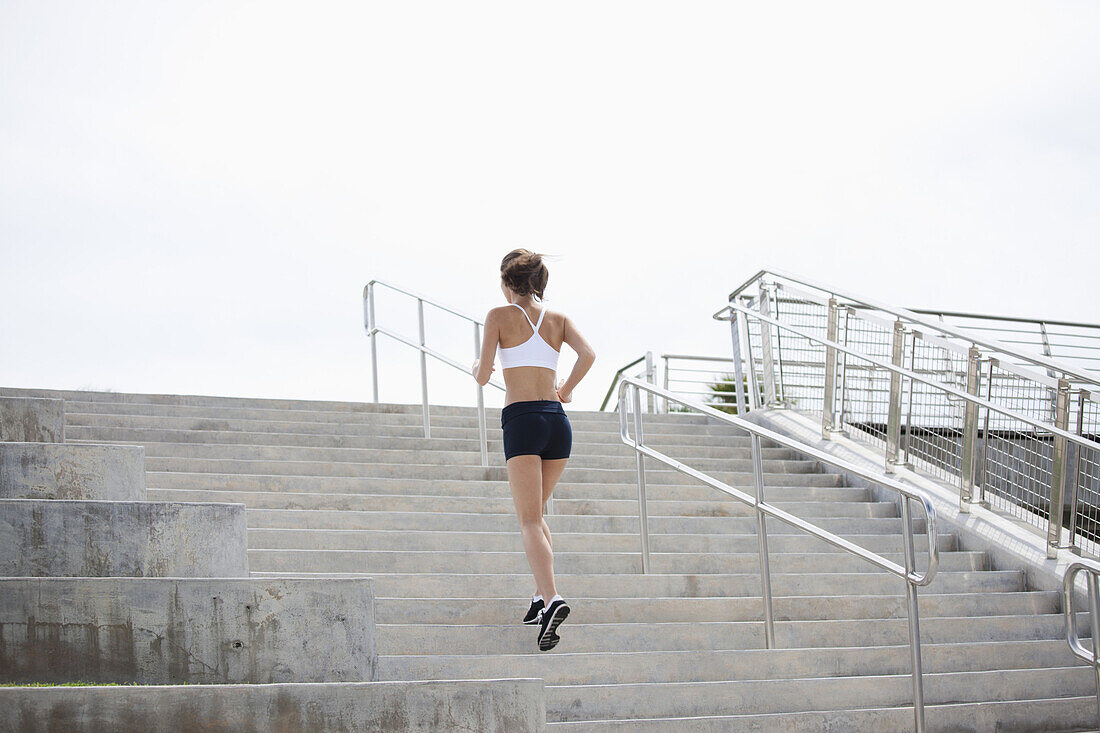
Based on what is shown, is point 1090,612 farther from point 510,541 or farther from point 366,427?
point 366,427

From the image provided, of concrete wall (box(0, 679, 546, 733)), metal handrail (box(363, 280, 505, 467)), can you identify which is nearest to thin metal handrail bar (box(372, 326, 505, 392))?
metal handrail (box(363, 280, 505, 467))

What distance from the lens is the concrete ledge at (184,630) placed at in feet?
12.7

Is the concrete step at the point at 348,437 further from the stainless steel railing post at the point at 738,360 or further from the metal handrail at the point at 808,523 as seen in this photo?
the metal handrail at the point at 808,523

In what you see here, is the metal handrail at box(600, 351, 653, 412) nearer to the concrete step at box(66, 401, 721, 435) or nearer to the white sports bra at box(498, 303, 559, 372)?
the concrete step at box(66, 401, 721, 435)

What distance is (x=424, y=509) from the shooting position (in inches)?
276

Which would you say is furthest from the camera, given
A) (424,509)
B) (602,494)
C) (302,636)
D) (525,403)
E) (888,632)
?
(602,494)

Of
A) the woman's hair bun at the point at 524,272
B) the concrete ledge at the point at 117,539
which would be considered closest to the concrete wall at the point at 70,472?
the concrete ledge at the point at 117,539

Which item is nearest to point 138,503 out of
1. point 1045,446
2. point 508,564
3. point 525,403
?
point 525,403

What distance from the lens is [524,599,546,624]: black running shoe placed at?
4.85 m

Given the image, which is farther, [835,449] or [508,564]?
[835,449]

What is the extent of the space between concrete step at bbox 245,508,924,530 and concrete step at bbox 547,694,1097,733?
6.79 feet

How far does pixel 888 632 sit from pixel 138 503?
3350 mm

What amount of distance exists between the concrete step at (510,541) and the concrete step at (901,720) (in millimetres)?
1727

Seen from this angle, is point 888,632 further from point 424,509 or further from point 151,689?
point 151,689
